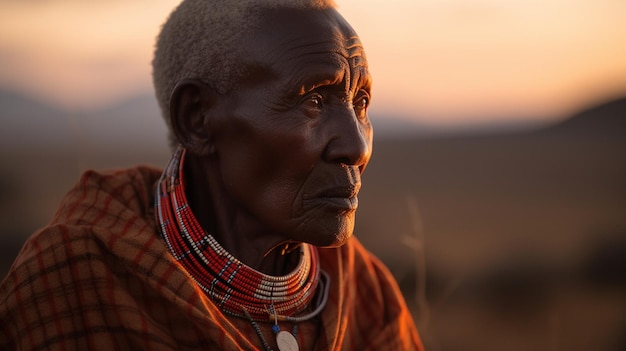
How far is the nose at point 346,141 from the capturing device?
3.06 meters

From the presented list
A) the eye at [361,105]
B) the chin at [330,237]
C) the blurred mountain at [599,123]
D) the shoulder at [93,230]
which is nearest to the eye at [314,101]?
the eye at [361,105]

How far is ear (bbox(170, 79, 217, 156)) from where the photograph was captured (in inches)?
125

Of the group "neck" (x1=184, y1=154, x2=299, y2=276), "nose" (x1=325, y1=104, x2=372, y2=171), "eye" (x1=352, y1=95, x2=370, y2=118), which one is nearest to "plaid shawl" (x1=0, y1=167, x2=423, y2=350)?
"neck" (x1=184, y1=154, x2=299, y2=276)

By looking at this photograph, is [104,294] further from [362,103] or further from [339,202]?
[362,103]

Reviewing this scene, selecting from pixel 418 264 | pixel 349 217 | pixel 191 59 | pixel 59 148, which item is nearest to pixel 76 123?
pixel 191 59

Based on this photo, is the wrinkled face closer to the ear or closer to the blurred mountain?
the ear

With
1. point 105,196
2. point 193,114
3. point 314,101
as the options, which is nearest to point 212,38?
point 193,114

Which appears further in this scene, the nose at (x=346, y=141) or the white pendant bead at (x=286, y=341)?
the white pendant bead at (x=286, y=341)

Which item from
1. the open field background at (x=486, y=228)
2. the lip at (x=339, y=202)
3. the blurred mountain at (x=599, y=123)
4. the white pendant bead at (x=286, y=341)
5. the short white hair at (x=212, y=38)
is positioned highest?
the short white hair at (x=212, y=38)

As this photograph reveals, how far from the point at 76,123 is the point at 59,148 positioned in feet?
88.0

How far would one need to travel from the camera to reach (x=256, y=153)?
10.1ft

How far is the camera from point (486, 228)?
16.3 metres

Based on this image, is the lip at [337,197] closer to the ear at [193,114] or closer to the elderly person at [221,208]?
the elderly person at [221,208]

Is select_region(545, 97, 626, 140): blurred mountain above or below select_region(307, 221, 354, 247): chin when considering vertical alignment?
below
